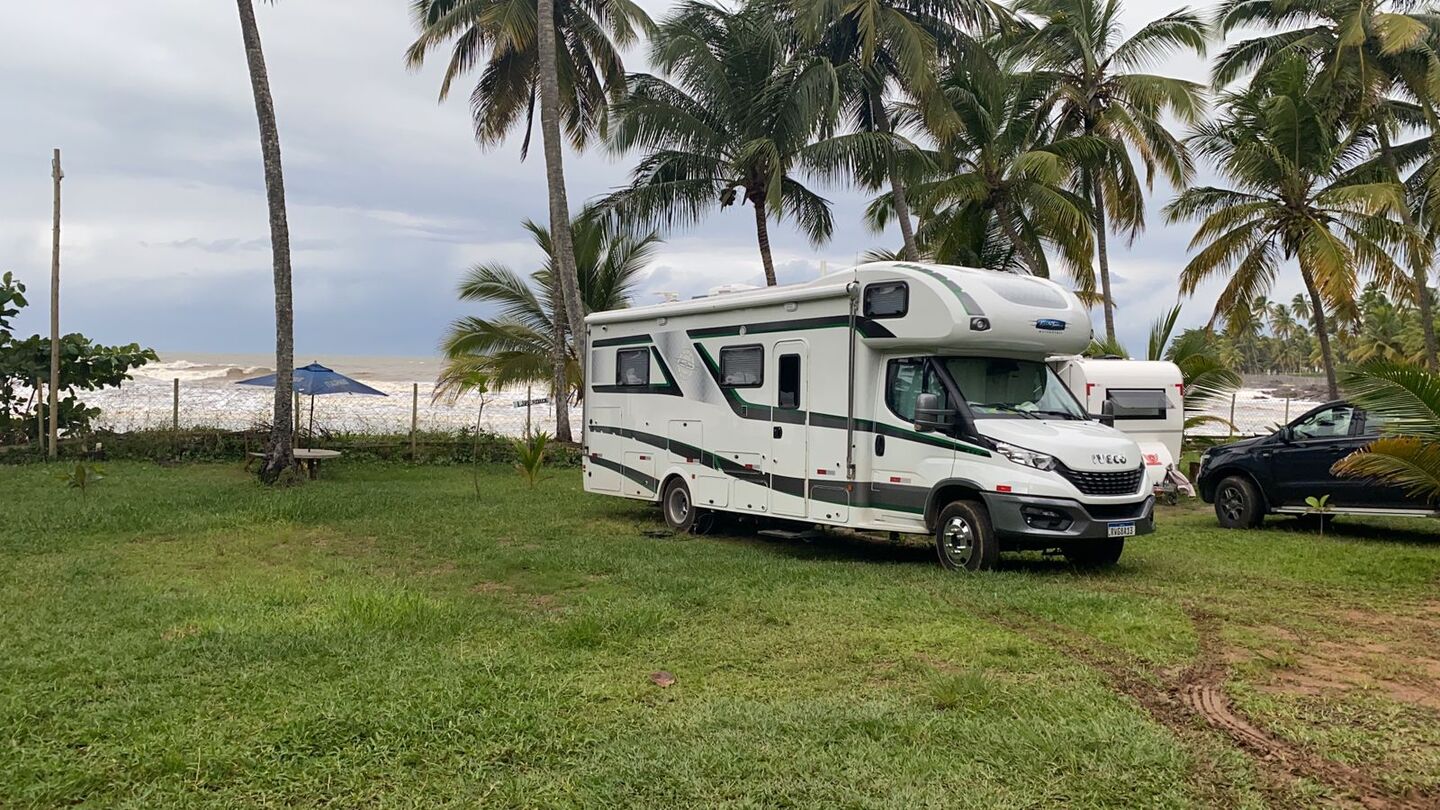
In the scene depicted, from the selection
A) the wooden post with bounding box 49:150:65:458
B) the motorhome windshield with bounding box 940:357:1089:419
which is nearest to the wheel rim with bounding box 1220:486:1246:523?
the motorhome windshield with bounding box 940:357:1089:419

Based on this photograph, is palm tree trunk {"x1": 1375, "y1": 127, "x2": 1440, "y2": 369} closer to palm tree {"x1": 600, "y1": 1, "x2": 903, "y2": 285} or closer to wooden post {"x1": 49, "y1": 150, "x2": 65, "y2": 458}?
palm tree {"x1": 600, "y1": 1, "x2": 903, "y2": 285}

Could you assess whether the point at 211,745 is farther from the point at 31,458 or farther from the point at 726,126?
the point at 726,126

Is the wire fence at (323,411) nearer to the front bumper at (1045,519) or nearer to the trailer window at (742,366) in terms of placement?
the trailer window at (742,366)

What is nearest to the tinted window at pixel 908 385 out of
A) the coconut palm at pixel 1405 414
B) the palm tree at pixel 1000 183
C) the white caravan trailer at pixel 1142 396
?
the coconut palm at pixel 1405 414

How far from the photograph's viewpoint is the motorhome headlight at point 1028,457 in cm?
885

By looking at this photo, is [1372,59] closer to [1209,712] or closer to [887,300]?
[887,300]

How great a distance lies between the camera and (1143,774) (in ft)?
14.3

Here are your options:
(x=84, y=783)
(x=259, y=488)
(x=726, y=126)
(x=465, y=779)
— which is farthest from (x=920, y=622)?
(x=726, y=126)

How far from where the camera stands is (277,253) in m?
16.5

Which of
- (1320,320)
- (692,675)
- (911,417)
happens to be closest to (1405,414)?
(911,417)

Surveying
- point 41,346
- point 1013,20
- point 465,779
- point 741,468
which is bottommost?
point 465,779

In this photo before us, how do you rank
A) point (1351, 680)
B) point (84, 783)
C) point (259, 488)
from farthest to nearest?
point (259, 488) → point (1351, 680) → point (84, 783)

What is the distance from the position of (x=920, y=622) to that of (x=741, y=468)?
4.38m

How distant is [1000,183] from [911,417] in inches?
531
